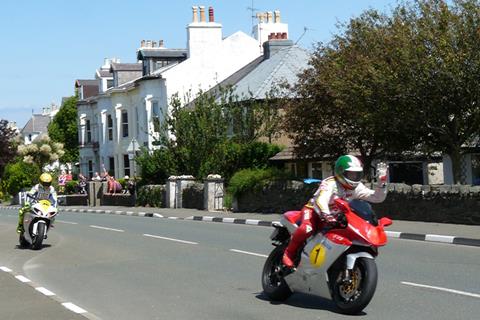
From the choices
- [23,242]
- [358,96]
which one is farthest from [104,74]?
[23,242]

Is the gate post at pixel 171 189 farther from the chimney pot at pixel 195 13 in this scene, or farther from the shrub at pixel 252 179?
the chimney pot at pixel 195 13

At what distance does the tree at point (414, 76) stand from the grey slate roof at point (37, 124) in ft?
351

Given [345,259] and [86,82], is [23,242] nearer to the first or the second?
[345,259]

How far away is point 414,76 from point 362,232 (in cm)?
1272

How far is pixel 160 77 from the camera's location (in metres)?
48.4

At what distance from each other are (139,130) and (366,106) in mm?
31511

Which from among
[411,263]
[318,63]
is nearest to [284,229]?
[411,263]

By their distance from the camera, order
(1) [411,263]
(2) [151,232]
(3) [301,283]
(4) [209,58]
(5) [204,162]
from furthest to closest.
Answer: (4) [209,58], (5) [204,162], (2) [151,232], (1) [411,263], (3) [301,283]

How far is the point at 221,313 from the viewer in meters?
8.59

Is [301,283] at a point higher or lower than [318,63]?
lower

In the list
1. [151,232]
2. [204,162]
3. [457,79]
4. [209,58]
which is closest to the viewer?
[457,79]

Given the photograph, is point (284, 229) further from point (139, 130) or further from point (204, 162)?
point (139, 130)

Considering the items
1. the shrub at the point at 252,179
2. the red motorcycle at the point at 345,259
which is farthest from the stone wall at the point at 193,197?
the red motorcycle at the point at 345,259

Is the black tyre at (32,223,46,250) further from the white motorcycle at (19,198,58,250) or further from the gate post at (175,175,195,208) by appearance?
the gate post at (175,175,195,208)
